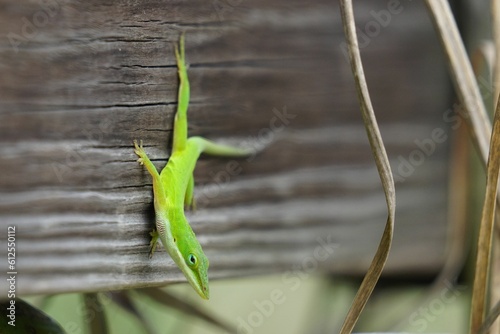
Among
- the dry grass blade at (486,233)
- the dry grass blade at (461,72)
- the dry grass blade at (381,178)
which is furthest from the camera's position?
the dry grass blade at (461,72)

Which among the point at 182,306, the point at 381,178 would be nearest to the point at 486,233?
the point at 381,178

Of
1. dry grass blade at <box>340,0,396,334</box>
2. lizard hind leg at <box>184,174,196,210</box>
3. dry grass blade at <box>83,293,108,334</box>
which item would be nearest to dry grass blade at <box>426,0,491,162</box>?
dry grass blade at <box>340,0,396,334</box>

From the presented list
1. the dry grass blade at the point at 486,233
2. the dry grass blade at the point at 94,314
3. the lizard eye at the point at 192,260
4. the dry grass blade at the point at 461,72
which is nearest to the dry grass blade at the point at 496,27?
the dry grass blade at the point at 461,72

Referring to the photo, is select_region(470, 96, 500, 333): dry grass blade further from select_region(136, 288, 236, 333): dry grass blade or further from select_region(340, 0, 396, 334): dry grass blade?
select_region(136, 288, 236, 333): dry grass blade

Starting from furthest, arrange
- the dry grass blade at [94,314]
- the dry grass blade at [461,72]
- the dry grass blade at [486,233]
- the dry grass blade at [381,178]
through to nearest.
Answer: the dry grass blade at [94,314] → the dry grass blade at [461,72] → the dry grass blade at [486,233] → the dry grass blade at [381,178]

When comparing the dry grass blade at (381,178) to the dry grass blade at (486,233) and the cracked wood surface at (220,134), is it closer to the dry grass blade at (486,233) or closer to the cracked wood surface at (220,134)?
the dry grass blade at (486,233)

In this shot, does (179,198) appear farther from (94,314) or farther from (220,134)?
(94,314)

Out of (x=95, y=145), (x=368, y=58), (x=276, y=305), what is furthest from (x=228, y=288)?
(x=95, y=145)

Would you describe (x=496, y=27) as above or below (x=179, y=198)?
above
